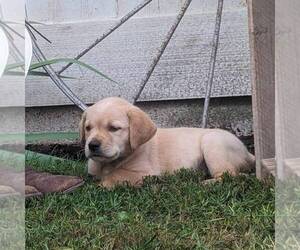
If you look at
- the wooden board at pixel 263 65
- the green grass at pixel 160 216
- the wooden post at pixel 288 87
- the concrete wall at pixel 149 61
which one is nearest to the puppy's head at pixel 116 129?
the green grass at pixel 160 216

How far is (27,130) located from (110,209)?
218 cm

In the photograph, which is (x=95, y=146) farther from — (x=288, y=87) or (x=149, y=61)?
(x=149, y=61)

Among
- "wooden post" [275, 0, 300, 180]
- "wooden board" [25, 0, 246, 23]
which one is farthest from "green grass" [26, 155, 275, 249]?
"wooden board" [25, 0, 246, 23]

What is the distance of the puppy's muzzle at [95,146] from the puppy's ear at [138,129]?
0.17m

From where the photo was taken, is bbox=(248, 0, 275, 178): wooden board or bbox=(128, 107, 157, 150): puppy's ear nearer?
bbox=(248, 0, 275, 178): wooden board

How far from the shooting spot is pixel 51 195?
2531 mm

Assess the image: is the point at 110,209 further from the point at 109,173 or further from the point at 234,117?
the point at 234,117

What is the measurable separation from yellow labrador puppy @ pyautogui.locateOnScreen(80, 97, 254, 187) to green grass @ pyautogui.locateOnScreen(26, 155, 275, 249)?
0.62ft

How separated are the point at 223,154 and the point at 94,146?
588 millimetres

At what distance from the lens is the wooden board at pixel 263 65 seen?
101 inches

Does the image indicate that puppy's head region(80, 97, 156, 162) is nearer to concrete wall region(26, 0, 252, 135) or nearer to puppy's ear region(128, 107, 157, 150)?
puppy's ear region(128, 107, 157, 150)

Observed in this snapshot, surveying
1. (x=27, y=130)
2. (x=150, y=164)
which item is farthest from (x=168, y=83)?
(x=150, y=164)

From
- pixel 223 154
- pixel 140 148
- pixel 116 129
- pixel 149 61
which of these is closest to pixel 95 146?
pixel 116 129

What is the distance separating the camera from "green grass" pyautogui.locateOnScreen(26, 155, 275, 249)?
6.03 feet
